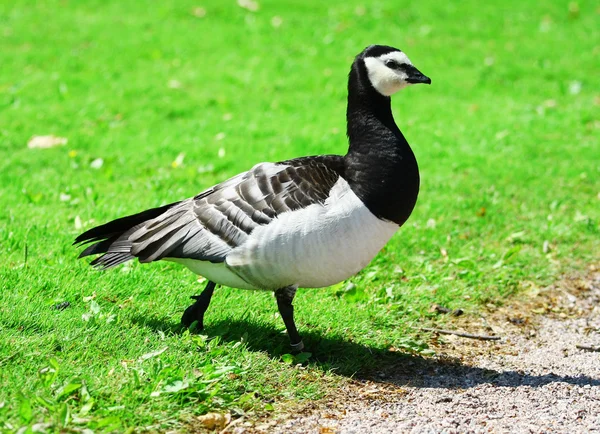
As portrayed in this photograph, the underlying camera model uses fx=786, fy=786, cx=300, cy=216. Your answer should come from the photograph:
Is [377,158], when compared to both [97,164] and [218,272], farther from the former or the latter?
[97,164]

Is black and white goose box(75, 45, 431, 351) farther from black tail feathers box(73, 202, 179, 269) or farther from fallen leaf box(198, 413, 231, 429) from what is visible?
fallen leaf box(198, 413, 231, 429)

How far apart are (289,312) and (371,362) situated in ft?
2.23

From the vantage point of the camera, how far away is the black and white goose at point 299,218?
4.71 m

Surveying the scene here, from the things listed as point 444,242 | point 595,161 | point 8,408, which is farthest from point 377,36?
point 8,408

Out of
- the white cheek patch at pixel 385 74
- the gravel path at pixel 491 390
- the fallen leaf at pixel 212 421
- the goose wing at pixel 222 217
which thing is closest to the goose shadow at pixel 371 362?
the gravel path at pixel 491 390

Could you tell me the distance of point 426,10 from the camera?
14344 millimetres

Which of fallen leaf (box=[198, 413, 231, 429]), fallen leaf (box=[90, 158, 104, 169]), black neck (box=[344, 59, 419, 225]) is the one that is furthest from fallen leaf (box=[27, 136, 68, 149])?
fallen leaf (box=[198, 413, 231, 429])

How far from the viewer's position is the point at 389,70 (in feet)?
16.6

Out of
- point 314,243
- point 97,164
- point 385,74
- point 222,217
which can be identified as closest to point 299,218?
point 314,243

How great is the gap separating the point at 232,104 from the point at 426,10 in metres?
5.53

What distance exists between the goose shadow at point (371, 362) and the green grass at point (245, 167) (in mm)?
26

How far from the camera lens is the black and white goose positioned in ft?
15.5

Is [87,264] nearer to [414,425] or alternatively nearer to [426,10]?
[414,425]

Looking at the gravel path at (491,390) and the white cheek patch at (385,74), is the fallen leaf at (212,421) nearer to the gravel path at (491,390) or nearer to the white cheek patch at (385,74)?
the gravel path at (491,390)
